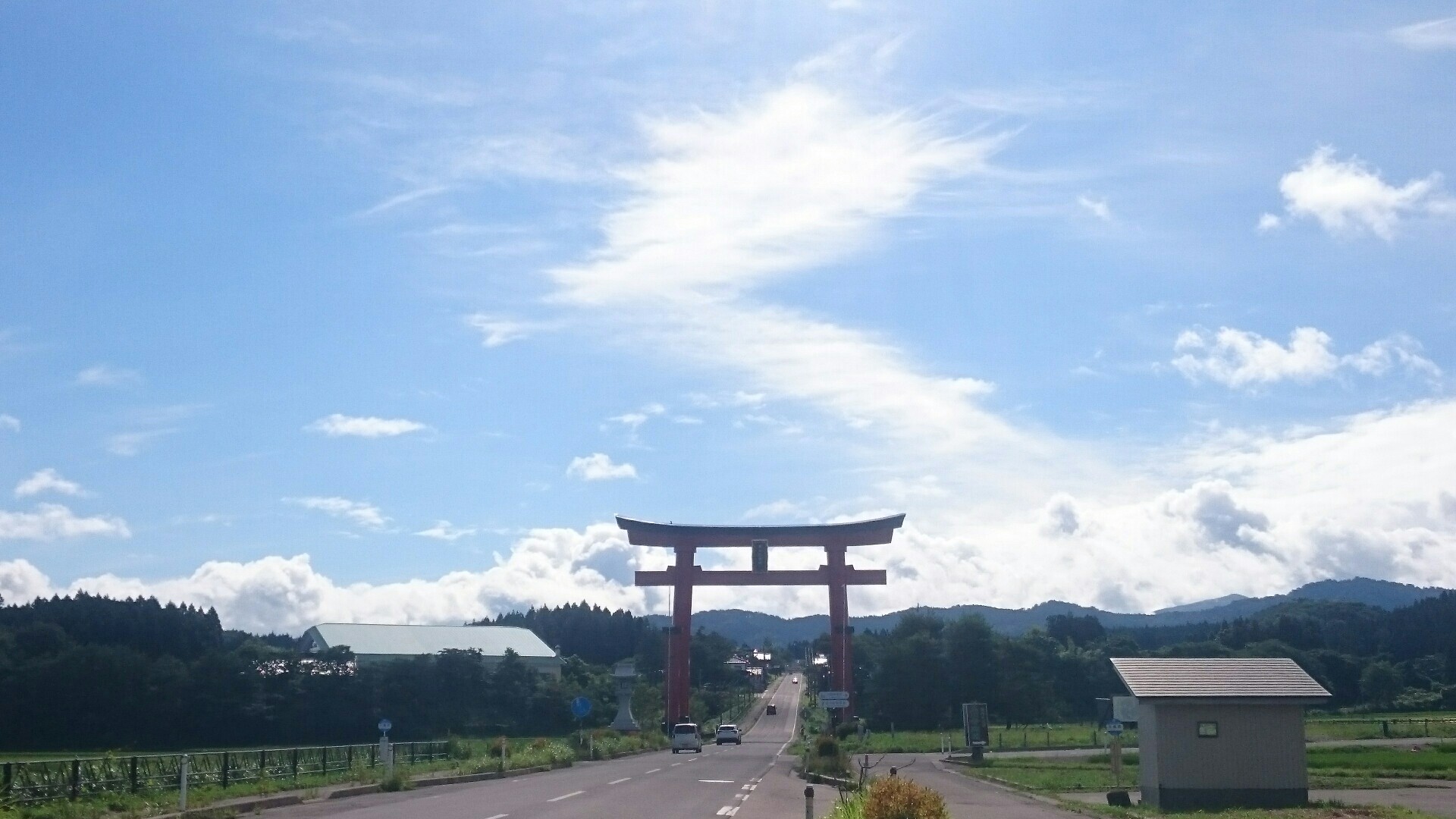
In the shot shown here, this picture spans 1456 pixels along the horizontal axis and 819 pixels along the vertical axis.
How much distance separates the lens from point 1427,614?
120 m

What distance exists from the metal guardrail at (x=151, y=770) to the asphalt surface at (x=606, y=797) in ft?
6.45

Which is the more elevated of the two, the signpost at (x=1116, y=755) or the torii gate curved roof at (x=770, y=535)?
the torii gate curved roof at (x=770, y=535)

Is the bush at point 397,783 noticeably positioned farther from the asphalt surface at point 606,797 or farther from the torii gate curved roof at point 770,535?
the torii gate curved roof at point 770,535

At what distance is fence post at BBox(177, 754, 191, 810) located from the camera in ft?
60.2

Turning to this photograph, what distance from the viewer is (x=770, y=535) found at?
6050 cm

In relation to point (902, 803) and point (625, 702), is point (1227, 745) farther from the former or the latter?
point (625, 702)

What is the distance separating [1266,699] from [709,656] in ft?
A: 344

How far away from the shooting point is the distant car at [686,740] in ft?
179

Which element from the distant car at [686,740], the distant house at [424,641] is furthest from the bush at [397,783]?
the distant house at [424,641]

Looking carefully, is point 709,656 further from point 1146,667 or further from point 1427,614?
point 1146,667

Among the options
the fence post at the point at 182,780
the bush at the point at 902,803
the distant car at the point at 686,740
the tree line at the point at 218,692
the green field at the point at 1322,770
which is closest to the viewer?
the bush at the point at 902,803

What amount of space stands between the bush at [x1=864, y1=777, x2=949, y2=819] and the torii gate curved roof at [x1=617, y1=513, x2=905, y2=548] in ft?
154

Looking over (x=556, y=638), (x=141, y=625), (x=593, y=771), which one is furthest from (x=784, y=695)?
(x=593, y=771)

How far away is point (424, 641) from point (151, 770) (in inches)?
3188
